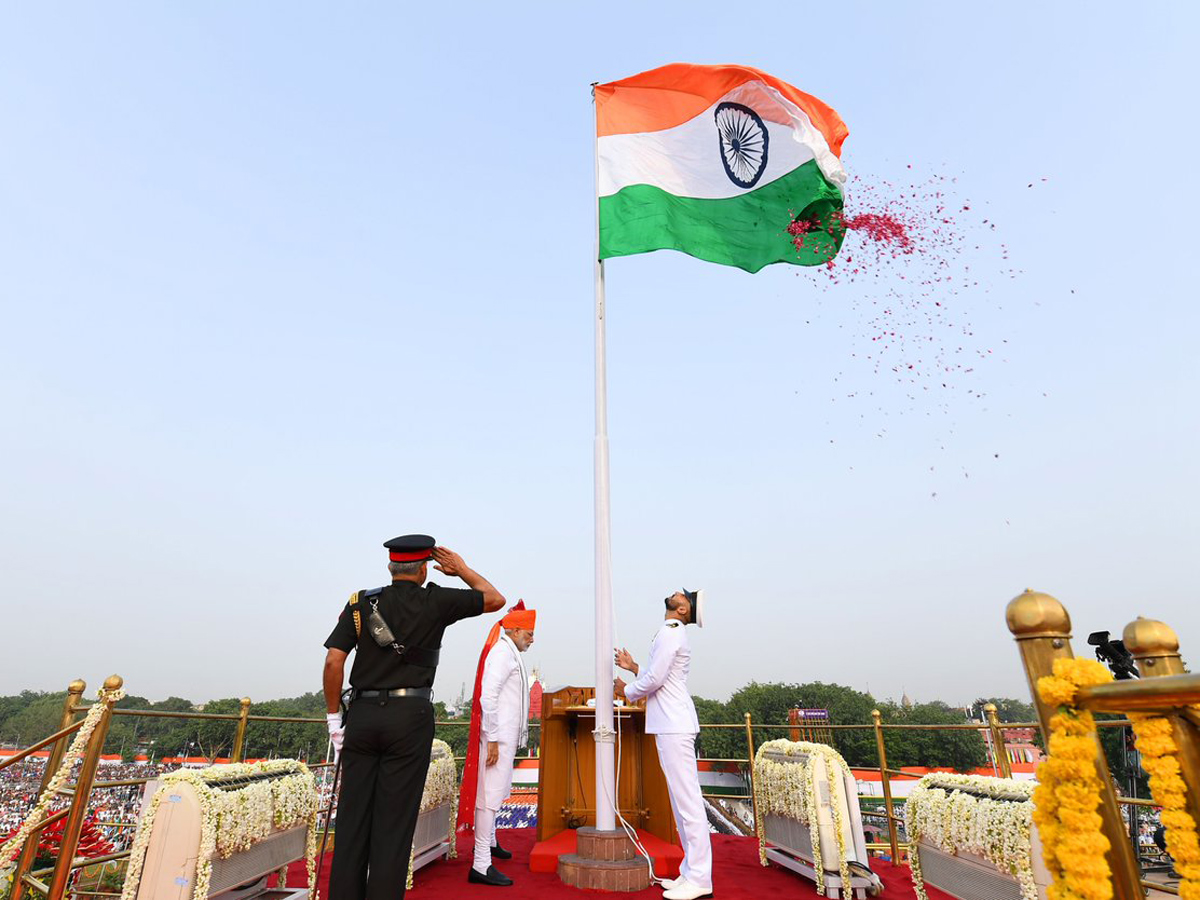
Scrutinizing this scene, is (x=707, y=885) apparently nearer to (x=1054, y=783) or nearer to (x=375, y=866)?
(x=375, y=866)

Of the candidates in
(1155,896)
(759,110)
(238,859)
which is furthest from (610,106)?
(1155,896)

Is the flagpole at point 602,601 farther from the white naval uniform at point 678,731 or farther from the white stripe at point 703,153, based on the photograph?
the white stripe at point 703,153

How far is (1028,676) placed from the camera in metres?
1.82

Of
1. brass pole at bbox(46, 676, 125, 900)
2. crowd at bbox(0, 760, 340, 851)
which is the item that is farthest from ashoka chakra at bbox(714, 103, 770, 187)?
crowd at bbox(0, 760, 340, 851)

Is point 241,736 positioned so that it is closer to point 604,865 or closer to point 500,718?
point 500,718

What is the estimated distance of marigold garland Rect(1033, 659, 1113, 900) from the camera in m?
1.64

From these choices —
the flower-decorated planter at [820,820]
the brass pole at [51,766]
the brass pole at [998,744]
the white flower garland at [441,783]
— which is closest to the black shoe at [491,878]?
the white flower garland at [441,783]

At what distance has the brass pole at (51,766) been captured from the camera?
4035 millimetres

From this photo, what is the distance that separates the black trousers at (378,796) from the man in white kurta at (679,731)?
7.46 ft

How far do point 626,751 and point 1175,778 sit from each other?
19.6 feet

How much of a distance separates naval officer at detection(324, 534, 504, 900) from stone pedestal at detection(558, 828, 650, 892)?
2088mm

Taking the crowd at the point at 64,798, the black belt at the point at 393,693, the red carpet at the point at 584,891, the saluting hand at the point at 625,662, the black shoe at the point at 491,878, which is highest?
the saluting hand at the point at 625,662

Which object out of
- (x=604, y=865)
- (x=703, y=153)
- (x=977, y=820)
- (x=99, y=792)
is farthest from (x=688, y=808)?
(x=99, y=792)

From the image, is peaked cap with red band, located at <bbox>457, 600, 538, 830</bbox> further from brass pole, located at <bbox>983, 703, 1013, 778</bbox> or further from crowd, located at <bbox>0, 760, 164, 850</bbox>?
brass pole, located at <bbox>983, 703, 1013, 778</bbox>
